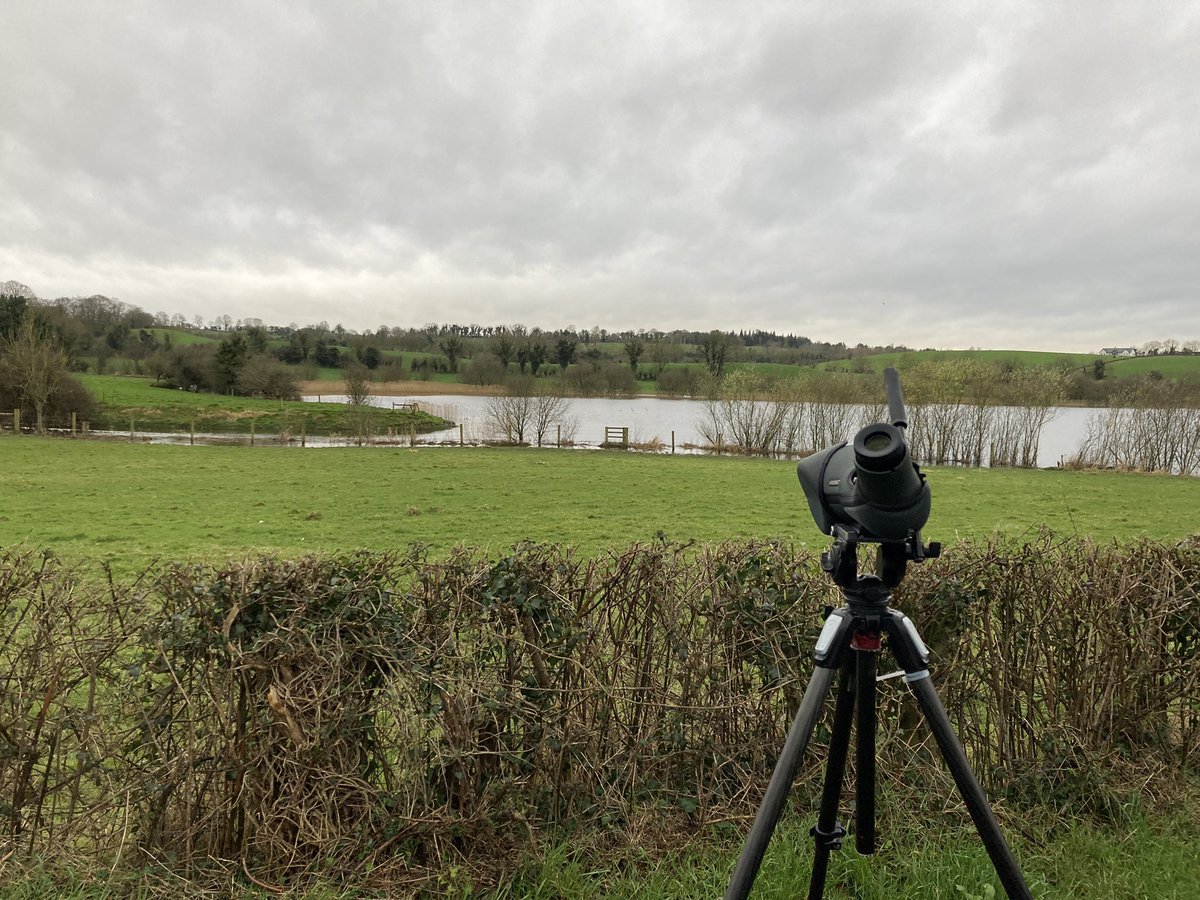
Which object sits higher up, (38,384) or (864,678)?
(38,384)

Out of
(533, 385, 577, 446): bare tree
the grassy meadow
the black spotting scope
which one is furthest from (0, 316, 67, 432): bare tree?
the black spotting scope

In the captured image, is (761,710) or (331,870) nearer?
(331,870)

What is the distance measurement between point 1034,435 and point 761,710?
39.6 m

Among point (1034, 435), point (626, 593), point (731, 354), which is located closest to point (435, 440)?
point (731, 354)

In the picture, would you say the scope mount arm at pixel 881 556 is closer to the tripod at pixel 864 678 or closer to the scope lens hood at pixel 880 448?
the tripod at pixel 864 678

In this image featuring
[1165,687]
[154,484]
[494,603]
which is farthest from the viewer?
[154,484]

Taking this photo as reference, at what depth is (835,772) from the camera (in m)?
1.96

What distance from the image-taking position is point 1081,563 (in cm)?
321

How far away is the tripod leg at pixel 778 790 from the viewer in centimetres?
172

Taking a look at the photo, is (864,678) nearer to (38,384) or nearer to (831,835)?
(831,835)

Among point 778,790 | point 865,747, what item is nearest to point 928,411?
point 865,747

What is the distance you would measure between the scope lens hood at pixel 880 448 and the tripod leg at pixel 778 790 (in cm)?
62

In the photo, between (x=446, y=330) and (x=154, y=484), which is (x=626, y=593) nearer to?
(x=154, y=484)

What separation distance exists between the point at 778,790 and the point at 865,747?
0.40 meters
